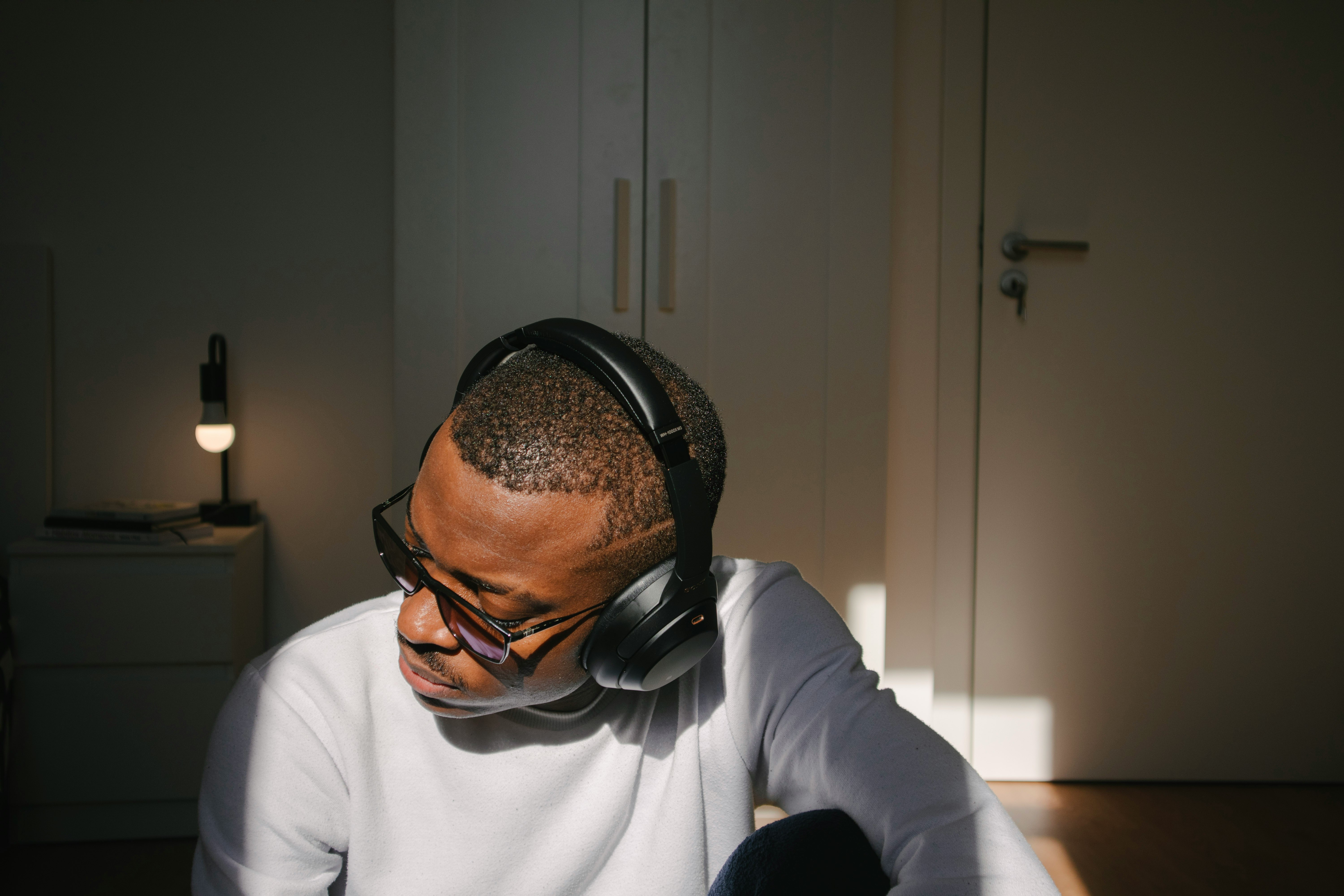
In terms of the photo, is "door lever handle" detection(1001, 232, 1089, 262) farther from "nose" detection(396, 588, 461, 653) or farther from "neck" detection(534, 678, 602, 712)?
"nose" detection(396, 588, 461, 653)

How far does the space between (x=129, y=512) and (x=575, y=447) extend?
60.9 inches

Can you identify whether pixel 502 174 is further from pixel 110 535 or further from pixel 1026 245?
pixel 1026 245

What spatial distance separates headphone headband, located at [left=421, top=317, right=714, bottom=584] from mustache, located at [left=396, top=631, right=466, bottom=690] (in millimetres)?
159

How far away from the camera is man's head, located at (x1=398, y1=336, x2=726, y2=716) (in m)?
0.60

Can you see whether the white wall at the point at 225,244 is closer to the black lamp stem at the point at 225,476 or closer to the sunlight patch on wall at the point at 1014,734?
the black lamp stem at the point at 225,476

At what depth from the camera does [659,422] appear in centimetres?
62

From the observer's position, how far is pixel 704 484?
66 cm

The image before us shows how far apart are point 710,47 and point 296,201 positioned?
1.18m

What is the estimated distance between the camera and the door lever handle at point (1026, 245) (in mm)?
2008

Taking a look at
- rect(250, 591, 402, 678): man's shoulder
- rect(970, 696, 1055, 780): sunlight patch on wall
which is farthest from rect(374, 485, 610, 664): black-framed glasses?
rect(970, 696, 1055, 780): sunlight patch on wall

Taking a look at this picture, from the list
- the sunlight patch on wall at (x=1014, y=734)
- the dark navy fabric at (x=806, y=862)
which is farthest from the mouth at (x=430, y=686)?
the sunlight patch on wall at (x=1014, y=734)

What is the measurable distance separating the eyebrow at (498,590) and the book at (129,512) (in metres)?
1.42

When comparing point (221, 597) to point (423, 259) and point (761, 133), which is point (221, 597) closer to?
point (423, 259)

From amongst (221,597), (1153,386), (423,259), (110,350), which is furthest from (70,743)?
(1153,386)
